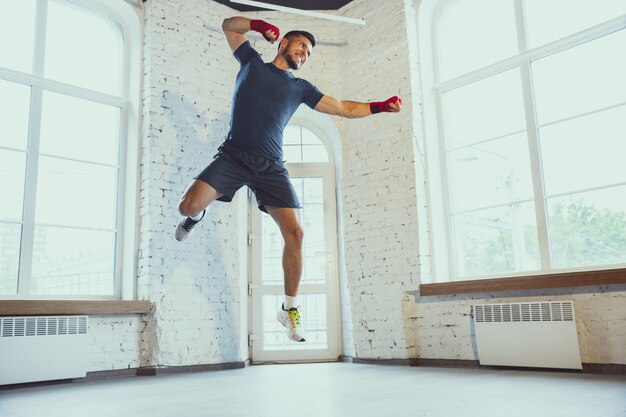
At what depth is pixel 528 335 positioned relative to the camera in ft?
13.1

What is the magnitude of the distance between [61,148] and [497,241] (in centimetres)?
366

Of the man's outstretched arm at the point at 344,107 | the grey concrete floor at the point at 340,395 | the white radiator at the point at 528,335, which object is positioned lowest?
the grey concrete floor at the point at 340,395

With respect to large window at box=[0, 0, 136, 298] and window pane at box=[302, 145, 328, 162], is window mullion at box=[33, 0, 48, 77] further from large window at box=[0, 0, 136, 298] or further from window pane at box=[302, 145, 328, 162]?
window pane at box=[302, 145, 328, 162]

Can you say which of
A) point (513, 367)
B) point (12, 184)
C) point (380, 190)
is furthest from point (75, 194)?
point (513, 367)

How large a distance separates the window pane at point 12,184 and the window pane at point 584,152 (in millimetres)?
4069

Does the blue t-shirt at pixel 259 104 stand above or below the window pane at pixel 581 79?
below

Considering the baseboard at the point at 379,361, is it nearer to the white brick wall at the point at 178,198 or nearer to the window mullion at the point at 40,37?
the white brick wall at the point at 178,198

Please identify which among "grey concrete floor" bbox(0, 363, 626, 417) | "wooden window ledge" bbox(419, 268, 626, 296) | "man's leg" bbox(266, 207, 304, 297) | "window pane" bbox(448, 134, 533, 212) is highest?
"window pane" bbox(448, 134, 533, 212)

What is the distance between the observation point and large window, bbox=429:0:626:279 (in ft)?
13.7

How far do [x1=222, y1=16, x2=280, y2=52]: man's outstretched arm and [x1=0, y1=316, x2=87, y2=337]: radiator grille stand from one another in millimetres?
2317

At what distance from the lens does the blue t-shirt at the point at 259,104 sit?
140 inches

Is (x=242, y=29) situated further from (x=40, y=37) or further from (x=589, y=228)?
(x=589, y=228)

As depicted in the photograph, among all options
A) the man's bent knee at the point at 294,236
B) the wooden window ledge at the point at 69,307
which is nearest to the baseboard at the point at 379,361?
the man's bent knee at the point at 294,236

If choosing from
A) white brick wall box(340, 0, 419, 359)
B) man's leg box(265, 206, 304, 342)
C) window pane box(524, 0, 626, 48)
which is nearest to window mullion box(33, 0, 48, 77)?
man's leg box(265, 206, 304, 342)
